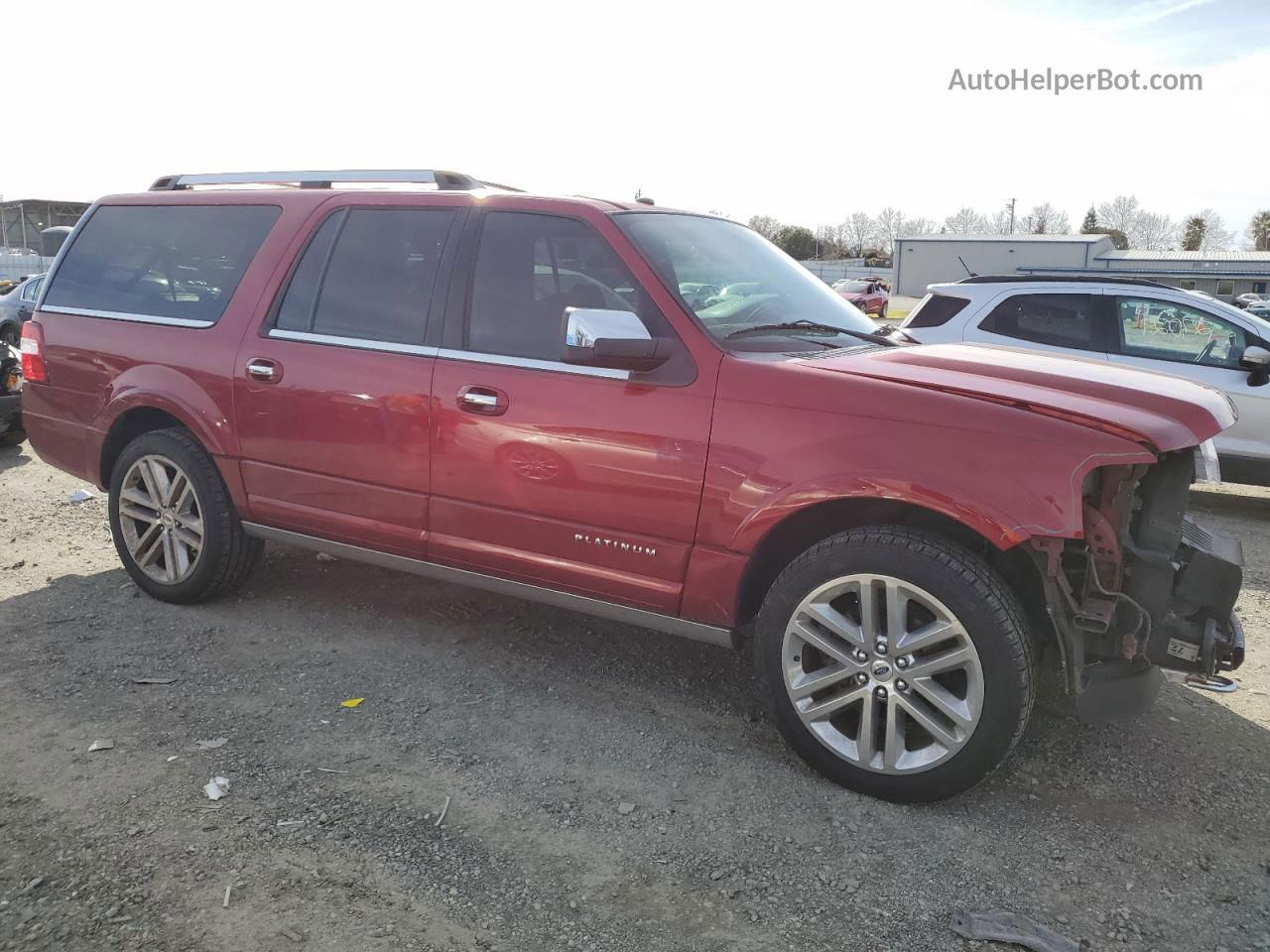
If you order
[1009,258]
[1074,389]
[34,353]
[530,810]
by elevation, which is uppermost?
[1009,258]

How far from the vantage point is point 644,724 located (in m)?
3.69

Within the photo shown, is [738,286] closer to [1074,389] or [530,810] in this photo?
[1074,389]

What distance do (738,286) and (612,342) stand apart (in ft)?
2.64

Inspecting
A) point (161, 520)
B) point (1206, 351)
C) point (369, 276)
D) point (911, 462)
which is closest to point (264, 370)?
point (369, 276)

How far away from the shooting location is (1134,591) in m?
3.09

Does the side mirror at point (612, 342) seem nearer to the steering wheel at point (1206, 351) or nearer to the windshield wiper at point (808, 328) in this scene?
the windshield wiper at point (808, 328)

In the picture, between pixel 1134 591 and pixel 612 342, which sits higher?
pixel 612 342

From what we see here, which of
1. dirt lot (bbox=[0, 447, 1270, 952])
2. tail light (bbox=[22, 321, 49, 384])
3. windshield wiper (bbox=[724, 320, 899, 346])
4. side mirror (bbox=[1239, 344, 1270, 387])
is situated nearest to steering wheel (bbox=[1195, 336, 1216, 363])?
side mirror (bbox=[1239, 344, 1270, 387])

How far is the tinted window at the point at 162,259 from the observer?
4551 mm

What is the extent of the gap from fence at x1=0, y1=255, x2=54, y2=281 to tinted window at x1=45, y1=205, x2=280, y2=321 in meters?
43.4

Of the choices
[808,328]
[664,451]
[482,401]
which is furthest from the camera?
[808,328]

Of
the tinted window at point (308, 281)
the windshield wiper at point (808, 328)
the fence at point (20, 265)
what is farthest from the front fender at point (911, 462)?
the fence at point (20, 265)

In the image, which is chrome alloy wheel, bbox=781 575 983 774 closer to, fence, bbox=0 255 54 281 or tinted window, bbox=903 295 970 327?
tinted window, bbox=903 295 970 327

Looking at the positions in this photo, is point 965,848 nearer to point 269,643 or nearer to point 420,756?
point 420,756
